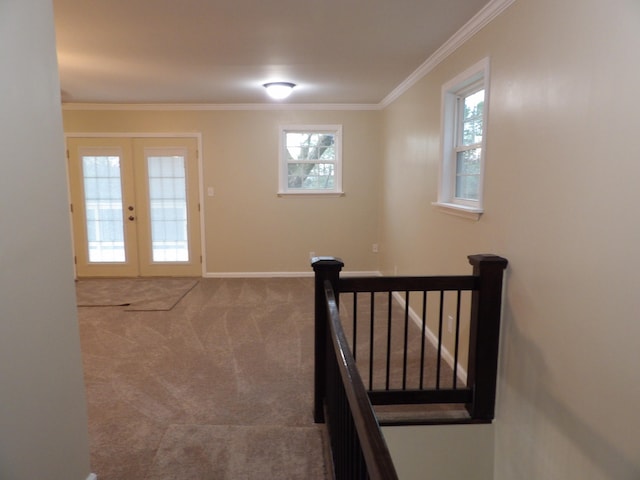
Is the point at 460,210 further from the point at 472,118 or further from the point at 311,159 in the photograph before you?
the point at 311,159

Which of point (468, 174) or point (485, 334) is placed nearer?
point (485, 334)

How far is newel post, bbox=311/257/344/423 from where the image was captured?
2281mm

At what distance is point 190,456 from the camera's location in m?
2.13

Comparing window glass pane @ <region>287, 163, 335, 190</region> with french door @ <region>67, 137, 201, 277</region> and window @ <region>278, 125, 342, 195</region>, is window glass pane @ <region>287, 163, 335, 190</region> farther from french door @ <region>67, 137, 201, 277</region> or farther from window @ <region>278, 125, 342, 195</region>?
french door @ <region>67, 137, 201, 277</region>

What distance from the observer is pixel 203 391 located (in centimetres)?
285

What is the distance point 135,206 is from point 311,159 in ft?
8.46

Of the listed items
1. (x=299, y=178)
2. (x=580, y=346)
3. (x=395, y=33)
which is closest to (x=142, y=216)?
(x=299, y=178)

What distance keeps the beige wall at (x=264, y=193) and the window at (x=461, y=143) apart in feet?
8.32

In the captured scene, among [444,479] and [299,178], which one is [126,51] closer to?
[299,178]

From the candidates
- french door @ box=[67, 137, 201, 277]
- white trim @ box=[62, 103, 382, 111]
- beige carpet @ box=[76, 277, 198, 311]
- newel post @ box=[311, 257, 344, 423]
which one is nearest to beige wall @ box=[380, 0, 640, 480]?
newel post @ box=[311, 257, 344, 423]

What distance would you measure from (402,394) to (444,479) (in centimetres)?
71

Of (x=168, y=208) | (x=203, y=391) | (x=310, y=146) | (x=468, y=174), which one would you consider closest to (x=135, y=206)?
(x=168, y=208)

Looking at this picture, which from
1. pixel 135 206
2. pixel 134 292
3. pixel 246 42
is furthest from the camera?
pixel 135 206

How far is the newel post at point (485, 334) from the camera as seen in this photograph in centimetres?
237
